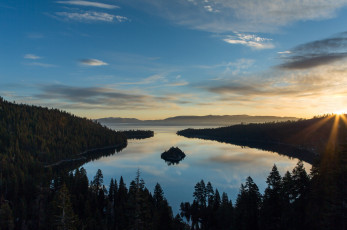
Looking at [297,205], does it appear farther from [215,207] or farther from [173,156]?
[173,156]

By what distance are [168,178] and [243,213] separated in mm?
80655

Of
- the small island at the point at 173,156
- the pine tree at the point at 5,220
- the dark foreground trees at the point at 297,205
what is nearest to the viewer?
the dark foreground trees at the point at 297,205

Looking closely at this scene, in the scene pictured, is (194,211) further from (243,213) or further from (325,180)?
(325,180)

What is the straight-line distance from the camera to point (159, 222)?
148 ft

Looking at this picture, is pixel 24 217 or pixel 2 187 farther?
pixel 2 187

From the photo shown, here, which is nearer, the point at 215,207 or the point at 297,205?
the point at 297,205

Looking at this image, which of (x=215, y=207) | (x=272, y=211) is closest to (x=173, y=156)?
(x=215, y=207)

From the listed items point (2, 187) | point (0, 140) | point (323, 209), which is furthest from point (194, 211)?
point (0, 140)

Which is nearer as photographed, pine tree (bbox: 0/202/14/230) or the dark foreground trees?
the dark foreground trees

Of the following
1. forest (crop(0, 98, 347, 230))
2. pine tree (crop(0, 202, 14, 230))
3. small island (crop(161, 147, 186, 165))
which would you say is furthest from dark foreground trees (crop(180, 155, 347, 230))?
small island (crop(161, 147, 186, 165))

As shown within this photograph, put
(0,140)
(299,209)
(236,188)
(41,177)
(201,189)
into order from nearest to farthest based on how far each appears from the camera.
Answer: (299,209) → (201,189) → (41,177) → (236,188) → (0,140)

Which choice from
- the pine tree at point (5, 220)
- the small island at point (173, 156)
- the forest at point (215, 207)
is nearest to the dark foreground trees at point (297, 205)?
the forest at point (215, 207)

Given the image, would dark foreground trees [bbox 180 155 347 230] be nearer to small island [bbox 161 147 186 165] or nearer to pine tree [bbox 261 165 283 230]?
pine tree [bbox 261 165 283 230]

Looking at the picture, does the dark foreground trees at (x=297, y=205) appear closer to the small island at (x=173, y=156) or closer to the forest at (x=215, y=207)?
the forest at (x=215, y=207)
